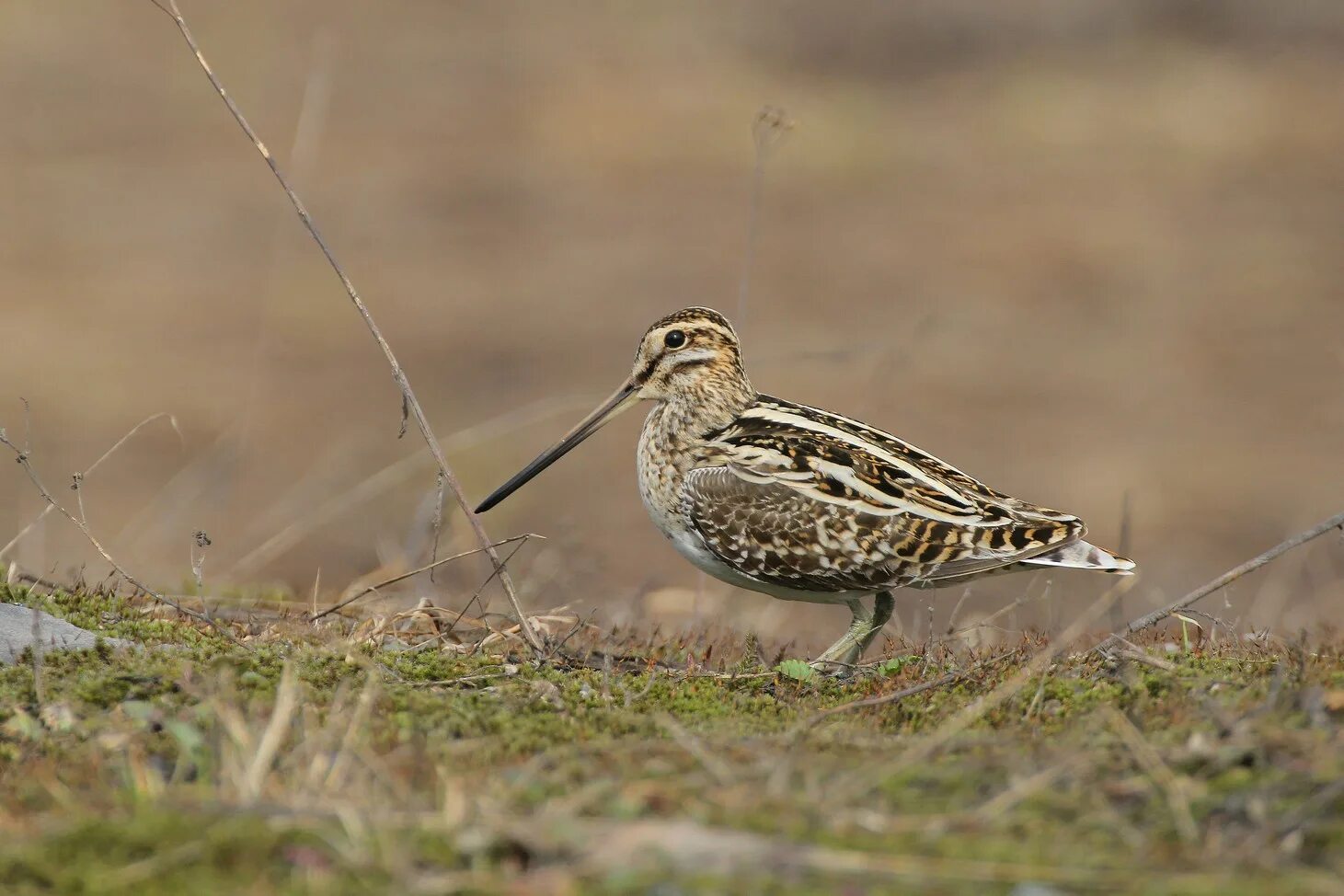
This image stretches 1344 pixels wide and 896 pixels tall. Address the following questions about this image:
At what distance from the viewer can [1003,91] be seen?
22828mm

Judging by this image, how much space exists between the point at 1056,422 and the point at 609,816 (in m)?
12.3

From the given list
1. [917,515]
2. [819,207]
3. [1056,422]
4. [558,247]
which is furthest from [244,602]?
[819,207]

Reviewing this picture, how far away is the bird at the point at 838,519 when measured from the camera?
21.2 ft

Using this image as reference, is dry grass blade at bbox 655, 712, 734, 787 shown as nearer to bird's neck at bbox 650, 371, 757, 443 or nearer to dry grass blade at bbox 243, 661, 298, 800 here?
dry grass blade at bbox 243, 661, 298, 800

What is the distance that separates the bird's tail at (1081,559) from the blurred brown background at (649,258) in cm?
227

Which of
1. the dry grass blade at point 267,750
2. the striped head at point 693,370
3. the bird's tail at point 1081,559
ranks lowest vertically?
the bird's tail at point 1081,559

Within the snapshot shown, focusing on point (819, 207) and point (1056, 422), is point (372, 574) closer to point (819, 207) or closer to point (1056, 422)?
point (1056, 422)

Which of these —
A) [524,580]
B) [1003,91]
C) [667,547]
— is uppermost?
[1003,91]

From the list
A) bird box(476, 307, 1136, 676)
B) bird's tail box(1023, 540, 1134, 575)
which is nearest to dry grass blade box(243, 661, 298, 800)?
bird box(476, 307, 1136, 676)

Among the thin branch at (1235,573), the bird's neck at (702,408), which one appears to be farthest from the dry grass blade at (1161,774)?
the bird's neck at (702,408)

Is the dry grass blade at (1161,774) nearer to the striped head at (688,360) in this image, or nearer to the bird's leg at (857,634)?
the bird's leg at (857,634)

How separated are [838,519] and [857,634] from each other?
18.5 inches

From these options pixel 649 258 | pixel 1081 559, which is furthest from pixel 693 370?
pixel 649 258

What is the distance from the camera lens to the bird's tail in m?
6.55
